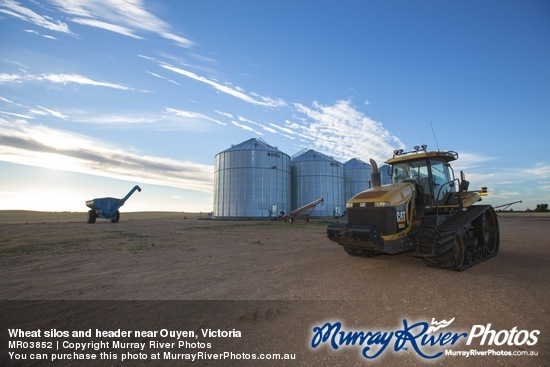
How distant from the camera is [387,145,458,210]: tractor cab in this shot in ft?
27.7

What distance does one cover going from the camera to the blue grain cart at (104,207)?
30875 millimetres

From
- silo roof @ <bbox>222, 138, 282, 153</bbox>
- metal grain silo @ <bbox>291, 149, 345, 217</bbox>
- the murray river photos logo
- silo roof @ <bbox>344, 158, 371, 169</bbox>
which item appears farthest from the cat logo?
silo roof @ <bbox>344, 158, 371, 169</bbox>

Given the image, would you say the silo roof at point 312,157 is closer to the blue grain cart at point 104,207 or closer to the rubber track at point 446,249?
the blue grain cart at point 104,207

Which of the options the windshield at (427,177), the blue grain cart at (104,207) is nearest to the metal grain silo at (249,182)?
the blue grain cart at (104,207)

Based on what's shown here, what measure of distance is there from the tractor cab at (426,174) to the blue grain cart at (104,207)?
32166 mm

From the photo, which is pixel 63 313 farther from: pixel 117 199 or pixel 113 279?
pixel 117 199

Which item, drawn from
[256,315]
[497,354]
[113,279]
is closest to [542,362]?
[497,354]

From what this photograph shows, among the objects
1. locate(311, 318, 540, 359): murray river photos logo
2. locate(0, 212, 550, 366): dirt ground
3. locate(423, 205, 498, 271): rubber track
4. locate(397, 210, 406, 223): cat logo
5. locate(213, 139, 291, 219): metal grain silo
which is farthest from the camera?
locate(213, 139, 291, 219): metal grain silo

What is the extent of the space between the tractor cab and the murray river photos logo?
15.6 feet

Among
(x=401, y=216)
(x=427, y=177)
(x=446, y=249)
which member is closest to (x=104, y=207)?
(x=401, y=216)

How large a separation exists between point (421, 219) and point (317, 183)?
31.8 m

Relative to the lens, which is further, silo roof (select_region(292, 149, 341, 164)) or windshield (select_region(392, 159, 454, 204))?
silo roof (select_region(292, 149, 341, 164))

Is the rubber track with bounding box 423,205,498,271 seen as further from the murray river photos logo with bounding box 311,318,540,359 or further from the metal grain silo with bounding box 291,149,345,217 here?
the metal grain silo with bounding box 291,149,345,217

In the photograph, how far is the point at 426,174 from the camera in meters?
8.70
